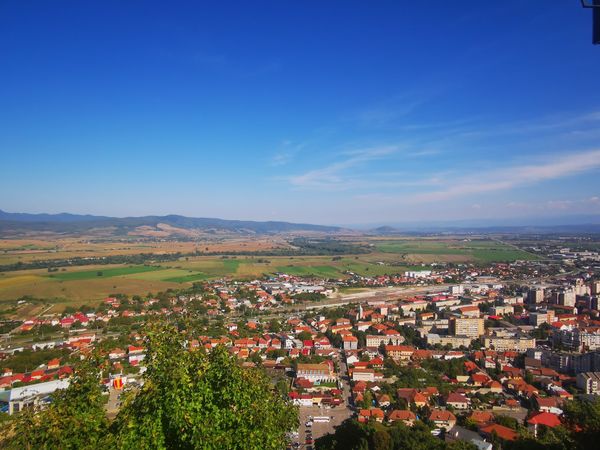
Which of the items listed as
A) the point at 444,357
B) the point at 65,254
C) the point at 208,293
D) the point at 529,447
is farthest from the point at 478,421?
the point at 65,254

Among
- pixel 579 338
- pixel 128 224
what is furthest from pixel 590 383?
pixel 128 224

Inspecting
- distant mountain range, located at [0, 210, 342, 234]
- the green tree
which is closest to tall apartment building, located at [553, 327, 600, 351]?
the green tree

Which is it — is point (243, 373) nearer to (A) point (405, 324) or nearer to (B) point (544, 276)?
(A) point (405, 324)

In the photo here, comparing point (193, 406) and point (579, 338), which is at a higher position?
point (193, 406)

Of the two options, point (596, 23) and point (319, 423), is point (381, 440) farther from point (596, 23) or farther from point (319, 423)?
point (596, 23)

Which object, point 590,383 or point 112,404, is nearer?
point 112,404

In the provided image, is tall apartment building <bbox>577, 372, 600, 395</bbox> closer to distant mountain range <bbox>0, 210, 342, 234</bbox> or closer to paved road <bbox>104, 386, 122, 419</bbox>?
paved road <bbox>104, 386, 122, 419</bbox>

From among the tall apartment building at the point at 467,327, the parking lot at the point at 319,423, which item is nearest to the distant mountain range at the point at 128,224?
the tall apartment building at the point at 467,327
